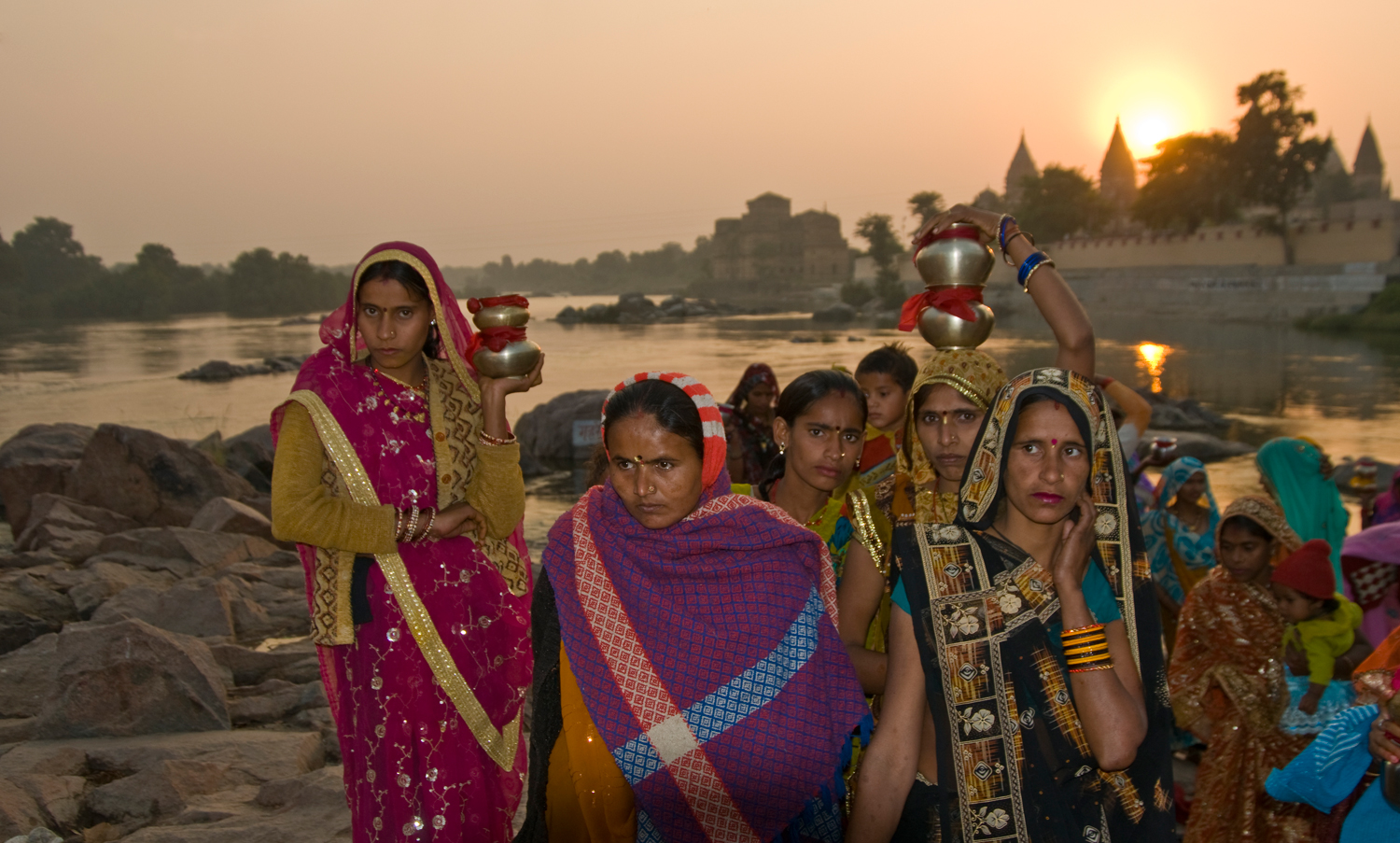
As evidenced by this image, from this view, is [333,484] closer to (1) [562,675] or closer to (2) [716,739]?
(1) [562,675]

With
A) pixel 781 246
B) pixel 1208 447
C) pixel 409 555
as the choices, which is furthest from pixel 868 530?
pixel 781 246

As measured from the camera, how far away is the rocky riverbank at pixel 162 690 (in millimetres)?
2898

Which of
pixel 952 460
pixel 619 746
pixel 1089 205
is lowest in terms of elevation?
pixel 619 746

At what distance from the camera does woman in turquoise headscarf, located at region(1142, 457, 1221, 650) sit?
4035 mm

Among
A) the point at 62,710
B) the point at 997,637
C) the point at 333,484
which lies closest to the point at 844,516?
the point at 997,637

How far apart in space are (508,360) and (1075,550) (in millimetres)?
1360

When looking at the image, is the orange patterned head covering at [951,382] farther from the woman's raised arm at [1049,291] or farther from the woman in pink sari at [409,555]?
the woman in pink sari at [409,555]

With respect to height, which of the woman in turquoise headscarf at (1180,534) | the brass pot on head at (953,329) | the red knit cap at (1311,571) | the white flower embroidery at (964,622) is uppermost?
the brass pot on head at (953,329)

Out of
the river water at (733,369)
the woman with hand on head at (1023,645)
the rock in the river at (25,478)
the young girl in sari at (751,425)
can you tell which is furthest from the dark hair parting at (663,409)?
the rock in the river at (25,478)

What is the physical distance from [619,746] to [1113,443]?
1.06 m

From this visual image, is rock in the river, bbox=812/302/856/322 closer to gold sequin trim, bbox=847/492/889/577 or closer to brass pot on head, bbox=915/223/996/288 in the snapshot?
brass pot on head, bbox=915/223/996/288

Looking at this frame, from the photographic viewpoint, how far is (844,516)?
2404 millimetres

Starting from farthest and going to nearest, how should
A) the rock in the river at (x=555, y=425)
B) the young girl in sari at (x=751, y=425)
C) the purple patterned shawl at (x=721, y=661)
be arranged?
the rock in the river at (x=555, y=425) < the young girl in sari at (x=751, y=425) < the purple patterned shawl at (x=721, y=661)

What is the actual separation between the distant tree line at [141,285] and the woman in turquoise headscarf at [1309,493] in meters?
6.90
